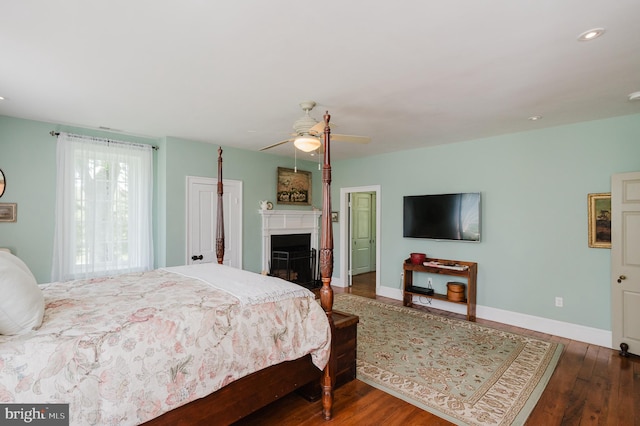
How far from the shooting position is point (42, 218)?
3.88 metres

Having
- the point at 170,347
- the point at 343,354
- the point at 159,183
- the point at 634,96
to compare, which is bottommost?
the point at 343,354

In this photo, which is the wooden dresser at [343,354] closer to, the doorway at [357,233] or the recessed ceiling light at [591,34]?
the recessed ceiling light at [591,34]

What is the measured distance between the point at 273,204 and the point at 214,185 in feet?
4.06

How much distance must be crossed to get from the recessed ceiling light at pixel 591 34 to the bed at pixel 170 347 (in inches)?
70.2

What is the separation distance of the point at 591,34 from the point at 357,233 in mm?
5874

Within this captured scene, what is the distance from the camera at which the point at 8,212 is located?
3.67 meters

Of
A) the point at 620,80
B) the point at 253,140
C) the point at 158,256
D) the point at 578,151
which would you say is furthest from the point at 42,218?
the point at 578,151

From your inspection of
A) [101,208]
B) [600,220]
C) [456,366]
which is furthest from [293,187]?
[600,220]

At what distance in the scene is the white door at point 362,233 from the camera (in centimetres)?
746

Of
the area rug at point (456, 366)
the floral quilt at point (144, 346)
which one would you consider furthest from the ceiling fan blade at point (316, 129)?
the area rug at point (456, 366)

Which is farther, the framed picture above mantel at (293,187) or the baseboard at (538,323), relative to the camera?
the framed picture above mantel at (293,187)

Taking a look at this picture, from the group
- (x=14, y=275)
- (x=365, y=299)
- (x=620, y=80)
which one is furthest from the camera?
(x=365, y=299)

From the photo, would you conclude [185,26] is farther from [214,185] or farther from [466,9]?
[214,185]

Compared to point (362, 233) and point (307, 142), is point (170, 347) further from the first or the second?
point (362, 233)
